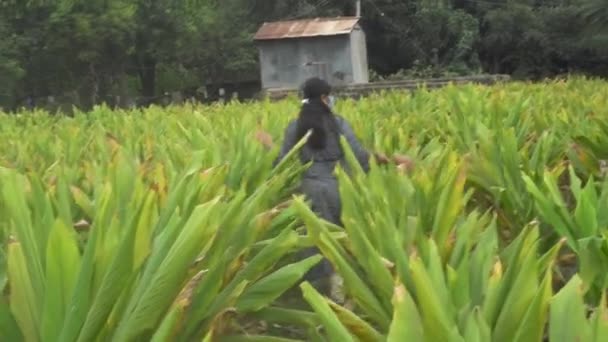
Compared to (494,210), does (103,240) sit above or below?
above

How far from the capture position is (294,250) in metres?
4.05

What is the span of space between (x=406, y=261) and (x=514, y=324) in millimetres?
698

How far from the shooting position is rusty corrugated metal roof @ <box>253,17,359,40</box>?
34094 millimetres

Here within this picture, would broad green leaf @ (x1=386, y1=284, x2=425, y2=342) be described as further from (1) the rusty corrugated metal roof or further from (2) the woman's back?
(1) the rusty corrugated metal roof

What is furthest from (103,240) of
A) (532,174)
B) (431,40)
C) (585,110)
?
(431,40)

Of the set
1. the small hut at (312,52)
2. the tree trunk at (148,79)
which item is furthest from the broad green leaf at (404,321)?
the tree trunk at (148,79)

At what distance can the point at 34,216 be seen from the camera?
11.1 feet

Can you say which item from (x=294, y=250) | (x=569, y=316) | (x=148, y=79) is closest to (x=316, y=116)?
(x=294, y=250)

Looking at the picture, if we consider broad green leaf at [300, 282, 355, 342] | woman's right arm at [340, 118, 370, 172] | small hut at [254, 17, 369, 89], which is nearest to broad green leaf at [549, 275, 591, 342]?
broad green leaf at [300, 282, 355, 342]

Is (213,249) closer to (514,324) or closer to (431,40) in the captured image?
(514,324)

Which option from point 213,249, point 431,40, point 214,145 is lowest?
point 431,40

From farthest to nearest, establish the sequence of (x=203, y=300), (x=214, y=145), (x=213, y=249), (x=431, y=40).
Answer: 1. (x=431, y=40)
2. (x=214, y=145)
3. (x=213, y=249)
4. (x=203, y=300)

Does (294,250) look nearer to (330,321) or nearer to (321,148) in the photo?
(330,321)

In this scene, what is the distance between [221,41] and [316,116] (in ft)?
118
